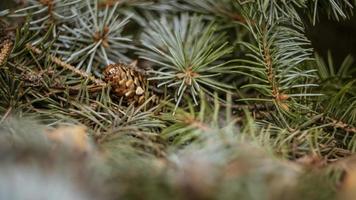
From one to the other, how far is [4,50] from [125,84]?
109 mm

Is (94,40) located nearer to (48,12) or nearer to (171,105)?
(48,12)

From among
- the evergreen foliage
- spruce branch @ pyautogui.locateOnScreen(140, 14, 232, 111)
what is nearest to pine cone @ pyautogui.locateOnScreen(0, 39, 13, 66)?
the evergreen foliage

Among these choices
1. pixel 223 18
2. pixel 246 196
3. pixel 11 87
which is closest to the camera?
pixel 246 196

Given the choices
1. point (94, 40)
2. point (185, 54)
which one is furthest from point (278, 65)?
point (94, 40)

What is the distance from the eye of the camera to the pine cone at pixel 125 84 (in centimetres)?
44

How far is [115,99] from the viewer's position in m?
0.45

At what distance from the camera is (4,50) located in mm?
432

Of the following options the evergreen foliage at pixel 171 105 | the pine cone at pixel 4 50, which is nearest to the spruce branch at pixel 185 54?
the evergreen foliage at pixel 171 105

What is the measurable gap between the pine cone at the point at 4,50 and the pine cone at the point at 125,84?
9 cm

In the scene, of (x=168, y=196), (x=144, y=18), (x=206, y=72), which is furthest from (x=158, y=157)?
(x=144, y=18)

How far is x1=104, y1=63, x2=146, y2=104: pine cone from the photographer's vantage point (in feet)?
1.46

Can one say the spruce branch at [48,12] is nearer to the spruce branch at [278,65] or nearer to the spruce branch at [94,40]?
the spruce branch at [94,40]

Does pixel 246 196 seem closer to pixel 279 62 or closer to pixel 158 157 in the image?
pixel 158 157

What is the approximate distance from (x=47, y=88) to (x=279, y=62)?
8.2 inches
